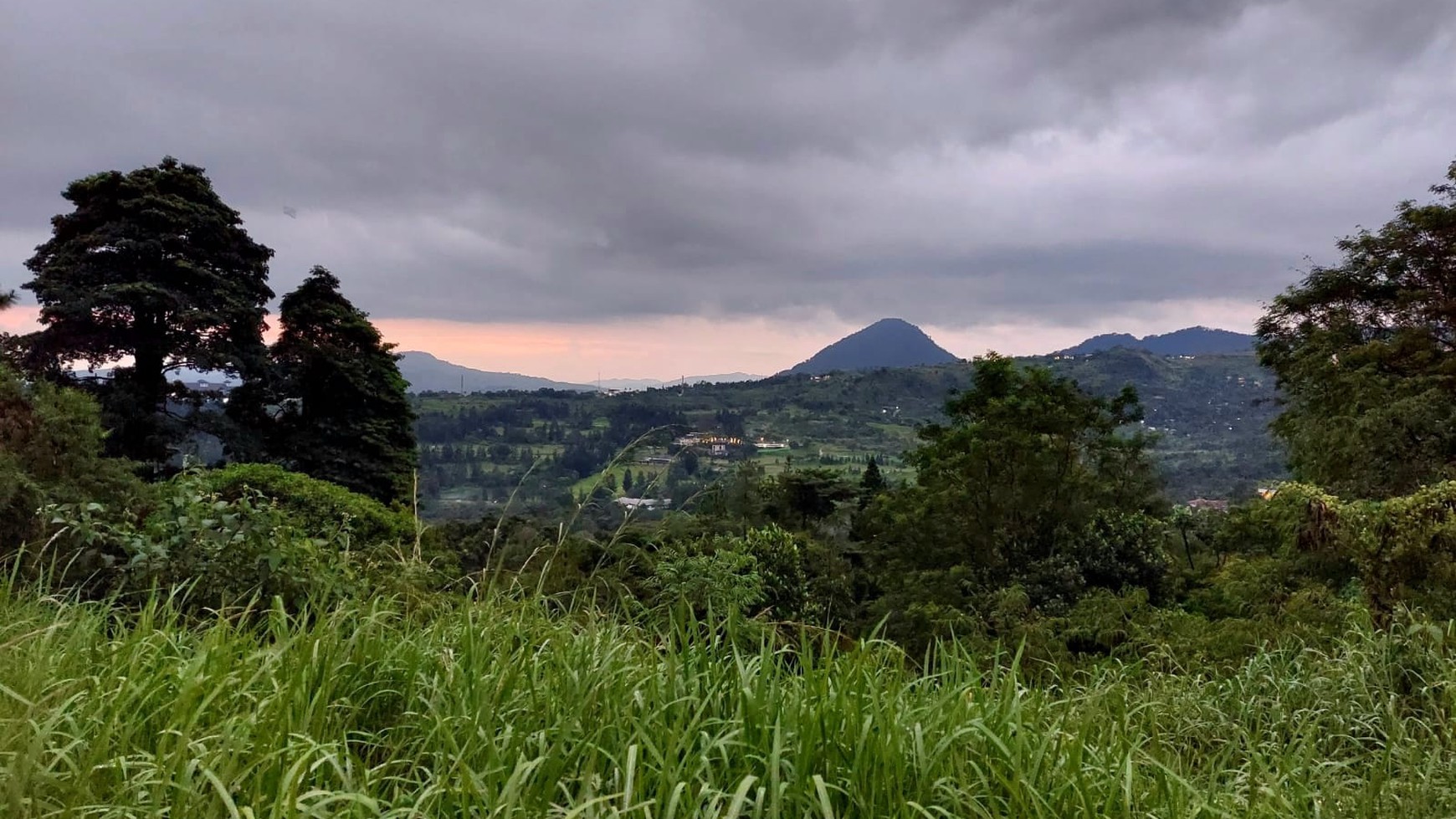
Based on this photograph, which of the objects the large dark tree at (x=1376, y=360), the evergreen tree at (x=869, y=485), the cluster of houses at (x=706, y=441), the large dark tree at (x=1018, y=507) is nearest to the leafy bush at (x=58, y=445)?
the cluster of houses at (x=706, y=441)

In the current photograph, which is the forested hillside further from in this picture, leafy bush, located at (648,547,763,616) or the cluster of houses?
the cluster of houses

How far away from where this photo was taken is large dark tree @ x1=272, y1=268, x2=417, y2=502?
59.1ft

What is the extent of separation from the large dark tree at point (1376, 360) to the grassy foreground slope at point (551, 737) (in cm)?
1055

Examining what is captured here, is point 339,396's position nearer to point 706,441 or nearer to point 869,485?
point 706,441

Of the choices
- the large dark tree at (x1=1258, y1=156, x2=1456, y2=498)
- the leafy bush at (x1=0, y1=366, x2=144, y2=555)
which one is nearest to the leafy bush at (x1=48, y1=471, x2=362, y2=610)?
the leafy bush at (x1=0, y1=366, x2=144, y2=555)

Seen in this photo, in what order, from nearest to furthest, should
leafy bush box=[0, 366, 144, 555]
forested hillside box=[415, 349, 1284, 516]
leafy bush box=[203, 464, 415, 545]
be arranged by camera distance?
leafy bush box=[0, 366, 144, 555] → leafy bush box=[203, 464, 415, 545] → forested hillside box=[415, 349, 1284, 516]

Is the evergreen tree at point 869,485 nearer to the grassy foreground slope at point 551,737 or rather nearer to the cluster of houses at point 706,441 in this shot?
the cluster of houses at point 706,441

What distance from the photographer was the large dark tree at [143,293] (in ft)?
48.2

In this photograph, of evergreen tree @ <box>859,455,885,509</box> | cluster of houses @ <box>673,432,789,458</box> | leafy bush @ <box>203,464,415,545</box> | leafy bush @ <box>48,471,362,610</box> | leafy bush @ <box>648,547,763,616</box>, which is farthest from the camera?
evergreen tree @ <box>859,455,885,509</box>

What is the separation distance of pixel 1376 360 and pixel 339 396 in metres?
21.0

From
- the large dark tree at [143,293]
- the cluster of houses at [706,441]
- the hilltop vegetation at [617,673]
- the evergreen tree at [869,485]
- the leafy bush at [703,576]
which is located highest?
the large dark tree at [143,293]

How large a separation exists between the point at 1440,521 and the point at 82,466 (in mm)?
12313


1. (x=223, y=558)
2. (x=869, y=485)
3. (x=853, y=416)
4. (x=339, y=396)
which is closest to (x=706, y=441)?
(x=223, y=558)

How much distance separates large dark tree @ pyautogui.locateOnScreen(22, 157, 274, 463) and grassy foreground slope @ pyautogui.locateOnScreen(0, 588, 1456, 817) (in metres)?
15.9
